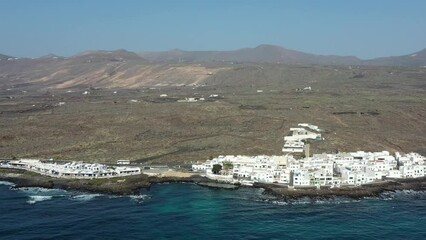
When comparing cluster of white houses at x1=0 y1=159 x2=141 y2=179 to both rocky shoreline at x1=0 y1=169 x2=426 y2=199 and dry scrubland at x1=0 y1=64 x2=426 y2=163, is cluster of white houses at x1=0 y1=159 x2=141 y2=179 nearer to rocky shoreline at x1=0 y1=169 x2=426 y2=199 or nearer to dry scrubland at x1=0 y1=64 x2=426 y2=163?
rocky shoreline at x1=0 y1=169 x2=426 y2=199

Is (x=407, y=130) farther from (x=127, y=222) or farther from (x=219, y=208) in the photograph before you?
(x=127, y=222)

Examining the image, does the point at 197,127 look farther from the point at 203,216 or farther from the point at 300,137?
the point at 203,216

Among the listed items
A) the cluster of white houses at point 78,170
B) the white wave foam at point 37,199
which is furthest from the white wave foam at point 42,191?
the cluster of white houses at point 78,170

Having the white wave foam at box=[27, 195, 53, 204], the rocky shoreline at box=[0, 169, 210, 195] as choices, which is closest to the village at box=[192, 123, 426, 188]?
the rocky shoreline at box=[0, 169, 210, 195]

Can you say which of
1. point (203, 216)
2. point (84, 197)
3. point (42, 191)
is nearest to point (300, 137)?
point (203, 216)

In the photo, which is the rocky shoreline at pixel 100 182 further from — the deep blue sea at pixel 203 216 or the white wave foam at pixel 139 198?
the deep blue sea at pixel 203 216

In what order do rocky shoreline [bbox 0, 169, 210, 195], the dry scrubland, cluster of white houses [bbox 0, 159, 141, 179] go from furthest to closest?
the dry scrubland
cluster of white houses [bbox 0, 159, 141, 179]
rocky shoreline [bbox 0, 169, 210, 195]
